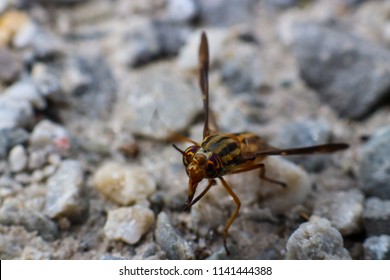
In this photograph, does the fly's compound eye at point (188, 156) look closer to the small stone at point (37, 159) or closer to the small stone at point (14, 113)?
the small stone at point (37, 159)

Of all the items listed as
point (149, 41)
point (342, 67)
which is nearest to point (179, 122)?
point (149, 41)

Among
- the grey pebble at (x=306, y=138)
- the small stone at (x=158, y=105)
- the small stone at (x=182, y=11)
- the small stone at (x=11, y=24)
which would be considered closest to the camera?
the grey pebble at (x=306, y=138)

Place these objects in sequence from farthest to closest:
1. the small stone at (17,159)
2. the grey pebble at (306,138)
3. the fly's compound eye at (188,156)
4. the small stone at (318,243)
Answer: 1. the grey pebble at (306,138)
2. the small stone at (17,159)
3. the fly's compound eye at (188,156)
4. the small stone at (318,243)

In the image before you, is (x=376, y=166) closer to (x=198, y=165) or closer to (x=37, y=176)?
(x=198, y=165)

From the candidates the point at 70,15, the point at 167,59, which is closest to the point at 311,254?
the point at 167,59

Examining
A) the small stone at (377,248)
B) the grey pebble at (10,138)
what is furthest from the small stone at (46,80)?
the small stone at (377,248)
